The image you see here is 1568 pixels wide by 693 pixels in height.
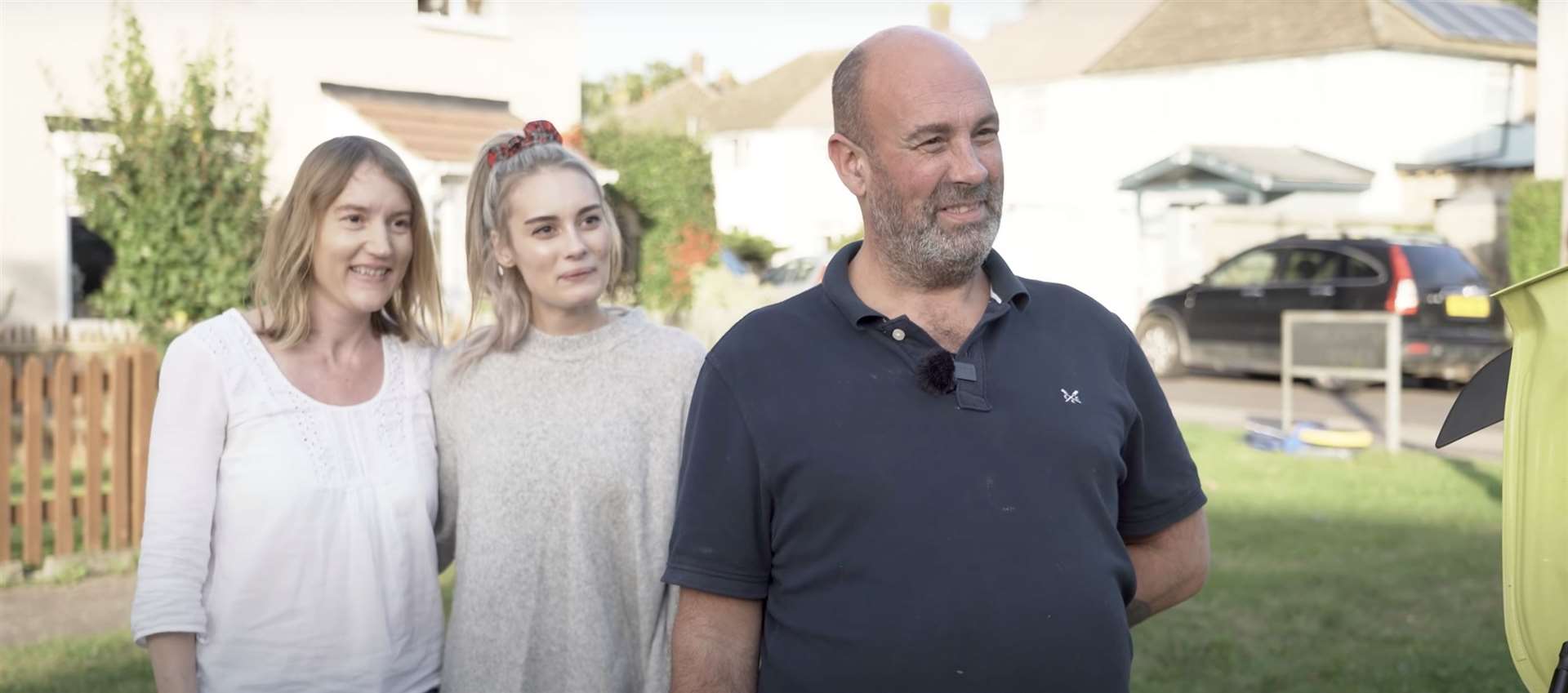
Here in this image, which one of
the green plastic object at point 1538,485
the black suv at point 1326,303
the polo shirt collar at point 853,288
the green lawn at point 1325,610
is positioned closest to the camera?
the green plastic object at point 1538,485

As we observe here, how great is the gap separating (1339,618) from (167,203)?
9924 millimetres

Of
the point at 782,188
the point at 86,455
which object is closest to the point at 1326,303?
the point at 86,455

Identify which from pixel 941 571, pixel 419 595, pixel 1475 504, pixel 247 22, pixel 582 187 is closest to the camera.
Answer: pixel 941 571

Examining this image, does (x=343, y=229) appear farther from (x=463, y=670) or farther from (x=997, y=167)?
(x=997, y=167)


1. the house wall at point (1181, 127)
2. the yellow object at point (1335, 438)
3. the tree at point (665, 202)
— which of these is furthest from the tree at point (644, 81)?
the yellow object at point (1335, 438)

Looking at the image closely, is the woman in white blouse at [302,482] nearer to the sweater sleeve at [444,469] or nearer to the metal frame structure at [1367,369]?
the sweater sleeve at [444,469]

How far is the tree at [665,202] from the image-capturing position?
2158 cm

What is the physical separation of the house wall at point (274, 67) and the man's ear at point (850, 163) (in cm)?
1246

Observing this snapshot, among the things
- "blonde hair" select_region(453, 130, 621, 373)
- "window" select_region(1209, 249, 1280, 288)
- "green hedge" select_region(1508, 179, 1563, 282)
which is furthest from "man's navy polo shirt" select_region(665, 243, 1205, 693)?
"green hedge" select_region(1508, 179, 1563, 282)

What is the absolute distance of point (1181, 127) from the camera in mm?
37156

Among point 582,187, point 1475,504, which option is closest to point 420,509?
point 582,187

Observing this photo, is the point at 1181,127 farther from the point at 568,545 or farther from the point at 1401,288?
the point at 568,545

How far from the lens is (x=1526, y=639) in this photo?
2012 millimetres

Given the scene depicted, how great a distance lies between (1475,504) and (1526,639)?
28.8 ft
